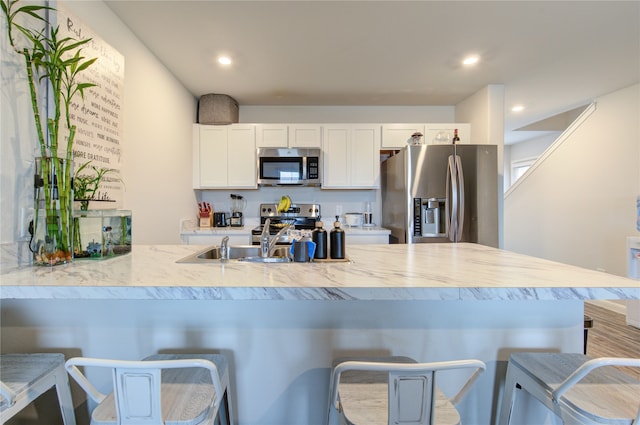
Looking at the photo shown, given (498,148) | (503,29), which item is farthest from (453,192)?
(503,29)

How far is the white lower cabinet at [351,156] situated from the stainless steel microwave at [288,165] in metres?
0.16

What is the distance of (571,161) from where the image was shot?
3.93 metres

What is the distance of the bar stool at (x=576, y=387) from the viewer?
2.57 feet

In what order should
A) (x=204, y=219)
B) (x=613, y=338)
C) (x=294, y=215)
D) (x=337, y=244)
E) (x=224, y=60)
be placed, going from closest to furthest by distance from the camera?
(x=337, y=244) → (x=224, y=60) → (x=613, y=338) → (x=204, y=219) → (x=294, y=215)

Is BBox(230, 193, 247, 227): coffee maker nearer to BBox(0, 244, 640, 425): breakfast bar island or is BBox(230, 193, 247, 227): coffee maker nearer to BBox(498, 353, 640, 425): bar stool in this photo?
BBox(0, 244, 640, 425): breakfast bar island

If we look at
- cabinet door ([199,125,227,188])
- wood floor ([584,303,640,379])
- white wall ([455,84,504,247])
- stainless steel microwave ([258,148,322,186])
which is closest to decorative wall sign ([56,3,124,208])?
cabinet door ([199,125,227,188])

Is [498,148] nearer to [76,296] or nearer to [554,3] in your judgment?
[554,3]

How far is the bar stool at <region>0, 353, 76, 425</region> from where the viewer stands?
0.80 m

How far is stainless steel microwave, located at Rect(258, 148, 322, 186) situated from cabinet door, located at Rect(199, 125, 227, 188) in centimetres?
44

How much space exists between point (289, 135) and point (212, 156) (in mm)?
923

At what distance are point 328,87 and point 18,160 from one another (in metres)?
→ 2.59

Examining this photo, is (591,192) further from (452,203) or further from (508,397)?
(508,397)

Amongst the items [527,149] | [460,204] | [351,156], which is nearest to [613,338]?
[460,204]

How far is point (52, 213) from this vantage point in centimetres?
120
